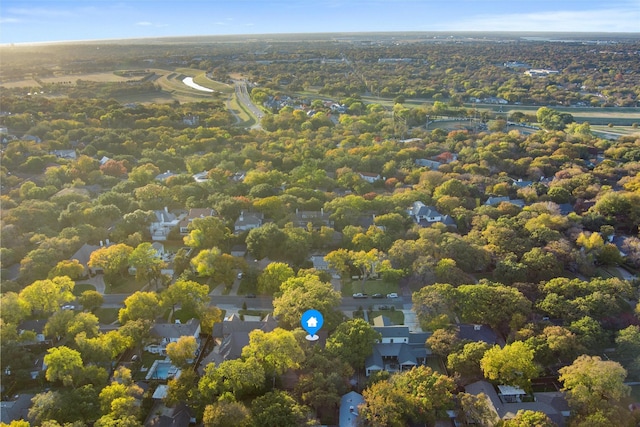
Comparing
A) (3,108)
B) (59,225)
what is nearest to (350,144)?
(59,225)

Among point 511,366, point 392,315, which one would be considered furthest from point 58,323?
point 511,366

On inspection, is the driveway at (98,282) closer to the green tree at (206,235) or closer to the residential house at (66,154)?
the green tree at (206,235)

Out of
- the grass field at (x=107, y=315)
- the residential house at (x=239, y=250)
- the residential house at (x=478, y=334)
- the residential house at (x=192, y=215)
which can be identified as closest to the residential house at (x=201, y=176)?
the residential house at (x=192, y=215)

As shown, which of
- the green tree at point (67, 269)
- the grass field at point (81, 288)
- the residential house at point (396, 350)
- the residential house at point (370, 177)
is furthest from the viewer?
the residential house at point (370, 177)

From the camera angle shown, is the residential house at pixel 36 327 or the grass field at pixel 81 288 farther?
the grass field at pixel 81 288

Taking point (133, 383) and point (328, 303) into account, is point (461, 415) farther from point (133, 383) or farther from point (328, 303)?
point (133, 383)

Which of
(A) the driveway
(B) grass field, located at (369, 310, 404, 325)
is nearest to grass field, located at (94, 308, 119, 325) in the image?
(A) the driveway
